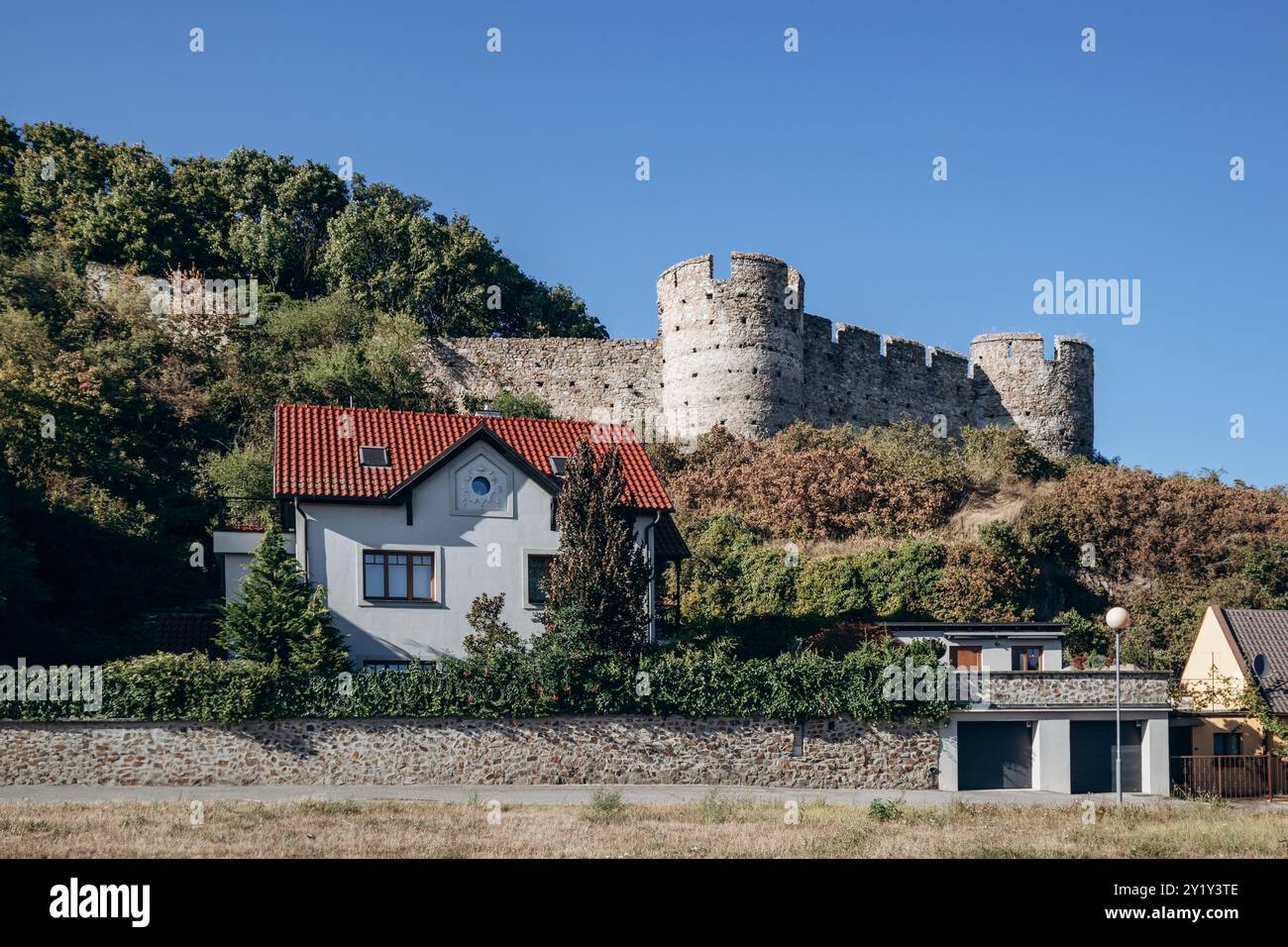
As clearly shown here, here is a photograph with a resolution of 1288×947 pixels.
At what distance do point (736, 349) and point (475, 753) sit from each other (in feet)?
75.4

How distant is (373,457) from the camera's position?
2986 cm

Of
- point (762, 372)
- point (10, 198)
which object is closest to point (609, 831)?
point (762, 372)

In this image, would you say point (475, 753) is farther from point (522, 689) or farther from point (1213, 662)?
point (1213, 662)

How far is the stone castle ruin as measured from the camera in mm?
45938

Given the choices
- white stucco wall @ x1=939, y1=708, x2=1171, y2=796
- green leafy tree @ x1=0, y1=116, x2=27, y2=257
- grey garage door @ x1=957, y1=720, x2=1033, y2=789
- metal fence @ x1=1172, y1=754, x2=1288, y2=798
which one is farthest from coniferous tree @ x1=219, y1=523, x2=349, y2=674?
green leafy tree @ x1=0, y1=116, x2=27, y2=257

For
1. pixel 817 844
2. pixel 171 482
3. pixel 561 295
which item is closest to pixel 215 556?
pixel 171 482

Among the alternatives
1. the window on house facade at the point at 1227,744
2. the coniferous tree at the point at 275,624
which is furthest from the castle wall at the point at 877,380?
the coniferous tree at the point at 275,624

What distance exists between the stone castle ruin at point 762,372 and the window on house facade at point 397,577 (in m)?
18.2

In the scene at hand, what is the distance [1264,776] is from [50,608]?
2629cm

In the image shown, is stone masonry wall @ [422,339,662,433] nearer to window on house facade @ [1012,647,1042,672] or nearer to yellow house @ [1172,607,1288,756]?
window on house facade @ [1012,647,1042,672]

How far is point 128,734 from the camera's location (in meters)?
24.3

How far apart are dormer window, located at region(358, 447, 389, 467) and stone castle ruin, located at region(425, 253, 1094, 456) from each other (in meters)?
17.2
